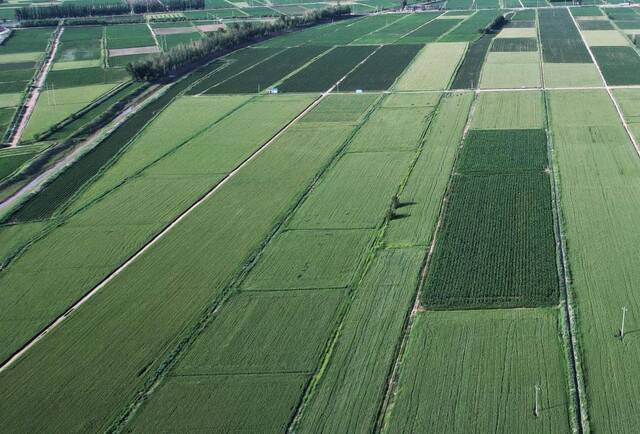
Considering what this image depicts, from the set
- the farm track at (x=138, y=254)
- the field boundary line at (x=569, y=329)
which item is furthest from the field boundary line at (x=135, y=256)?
the field boundary line at (x=569, y=329)

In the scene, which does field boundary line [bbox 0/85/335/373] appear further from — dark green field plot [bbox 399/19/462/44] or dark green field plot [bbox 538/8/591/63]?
dark green field plot [bbox 399/19/462/44]

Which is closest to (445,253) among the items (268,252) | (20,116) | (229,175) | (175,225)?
(268,252)

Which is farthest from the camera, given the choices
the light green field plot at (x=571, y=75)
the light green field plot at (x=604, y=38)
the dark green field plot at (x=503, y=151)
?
the light green field plot at (x=604, y=38)

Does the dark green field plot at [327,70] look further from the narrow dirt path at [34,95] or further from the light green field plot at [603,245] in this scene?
the light green field plot at [603,245]

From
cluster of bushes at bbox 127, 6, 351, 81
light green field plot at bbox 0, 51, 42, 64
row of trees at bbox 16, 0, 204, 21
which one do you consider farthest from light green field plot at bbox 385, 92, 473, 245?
row of trees at bbox 16, 0, 204, 21

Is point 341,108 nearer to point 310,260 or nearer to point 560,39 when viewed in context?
point 310,260

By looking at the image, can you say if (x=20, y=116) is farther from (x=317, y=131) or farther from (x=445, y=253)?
(x=445, y=253)
